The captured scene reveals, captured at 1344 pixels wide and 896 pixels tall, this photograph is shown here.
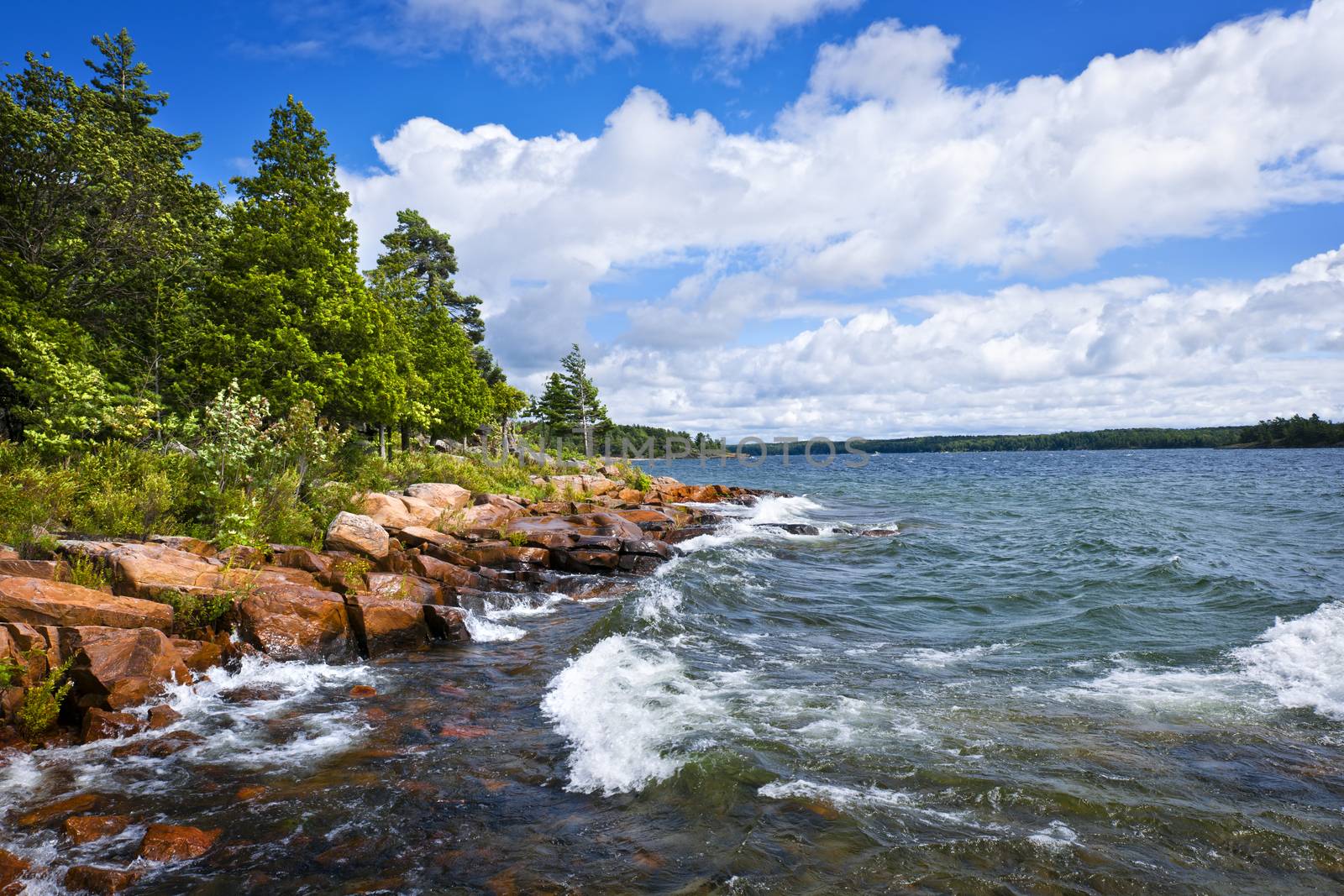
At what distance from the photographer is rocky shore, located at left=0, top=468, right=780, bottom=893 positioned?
784 centimetres

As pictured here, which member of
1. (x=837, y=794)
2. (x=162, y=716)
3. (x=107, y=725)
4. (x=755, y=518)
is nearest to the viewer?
(x=837, y=794)

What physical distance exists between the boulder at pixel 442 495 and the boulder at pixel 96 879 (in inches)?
681

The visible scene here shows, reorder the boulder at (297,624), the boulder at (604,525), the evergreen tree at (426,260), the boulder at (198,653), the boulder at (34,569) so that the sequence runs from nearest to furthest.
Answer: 1. the boulder at (198,653)
2. the boulder at (34,569)
3. the boulder at (297,624)
4. the boulder at (604,525)
5. the evergreen tree at (426,260)

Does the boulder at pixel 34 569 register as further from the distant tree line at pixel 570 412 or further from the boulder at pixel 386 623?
the distant tree line at pixel 570 412

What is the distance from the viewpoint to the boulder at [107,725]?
8.05 meters

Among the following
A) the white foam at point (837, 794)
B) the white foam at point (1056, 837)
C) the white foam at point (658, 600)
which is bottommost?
the white foam at point (658, 600)

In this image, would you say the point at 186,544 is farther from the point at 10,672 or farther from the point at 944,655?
the point at 944,655

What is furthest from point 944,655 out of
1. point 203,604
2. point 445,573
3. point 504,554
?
point 203,604

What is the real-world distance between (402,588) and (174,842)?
795cm

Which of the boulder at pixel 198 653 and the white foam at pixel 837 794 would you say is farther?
the boulder at pixel 198 653

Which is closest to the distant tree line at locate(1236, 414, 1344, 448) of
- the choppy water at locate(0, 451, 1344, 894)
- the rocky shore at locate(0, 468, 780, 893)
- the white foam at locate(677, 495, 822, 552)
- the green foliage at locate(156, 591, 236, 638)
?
the white foam at locate(677, 495, 822, 552)

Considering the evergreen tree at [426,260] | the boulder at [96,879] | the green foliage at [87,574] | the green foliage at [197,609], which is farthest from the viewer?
the evergreen tree at [426,260]

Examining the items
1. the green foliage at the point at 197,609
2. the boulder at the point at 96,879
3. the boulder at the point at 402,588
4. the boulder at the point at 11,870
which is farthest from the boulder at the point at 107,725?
the boulder at the point at 402,588

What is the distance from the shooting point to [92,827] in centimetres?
609
